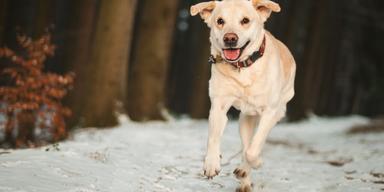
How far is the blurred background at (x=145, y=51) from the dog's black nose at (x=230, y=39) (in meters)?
4.65

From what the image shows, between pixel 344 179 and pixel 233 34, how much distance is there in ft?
8.27

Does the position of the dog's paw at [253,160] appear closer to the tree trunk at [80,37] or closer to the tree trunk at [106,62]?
the tree trunk at [106,62]

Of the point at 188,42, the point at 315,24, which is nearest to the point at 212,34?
A: the point at 315,24

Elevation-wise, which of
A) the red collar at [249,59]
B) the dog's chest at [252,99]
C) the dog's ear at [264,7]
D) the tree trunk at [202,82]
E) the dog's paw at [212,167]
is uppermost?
the dog's ear at [264,7]

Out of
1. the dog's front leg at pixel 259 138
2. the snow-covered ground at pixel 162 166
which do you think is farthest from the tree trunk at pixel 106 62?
the dog's front leg at pixel 259 138

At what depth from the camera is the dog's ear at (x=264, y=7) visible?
19.4ft

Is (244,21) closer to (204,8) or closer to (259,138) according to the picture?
(204,8)

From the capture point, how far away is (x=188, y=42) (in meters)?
35.5

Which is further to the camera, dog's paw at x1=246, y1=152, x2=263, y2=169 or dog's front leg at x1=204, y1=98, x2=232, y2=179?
dog's paw at x1=246, y1=152, x2=263, y2=169

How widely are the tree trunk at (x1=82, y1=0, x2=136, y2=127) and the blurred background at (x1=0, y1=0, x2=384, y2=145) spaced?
0.02 meters

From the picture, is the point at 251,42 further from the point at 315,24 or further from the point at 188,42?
the point at 188,42

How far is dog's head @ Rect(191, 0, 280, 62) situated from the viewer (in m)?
5.59

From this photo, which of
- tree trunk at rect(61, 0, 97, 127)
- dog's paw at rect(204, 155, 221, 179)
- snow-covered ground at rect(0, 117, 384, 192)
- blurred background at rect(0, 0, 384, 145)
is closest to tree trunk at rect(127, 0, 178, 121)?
blurred background at rect(0, 0, 384, 145)

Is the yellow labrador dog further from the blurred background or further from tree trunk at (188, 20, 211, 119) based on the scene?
tree trunk at (188, 20, 211, 119)
